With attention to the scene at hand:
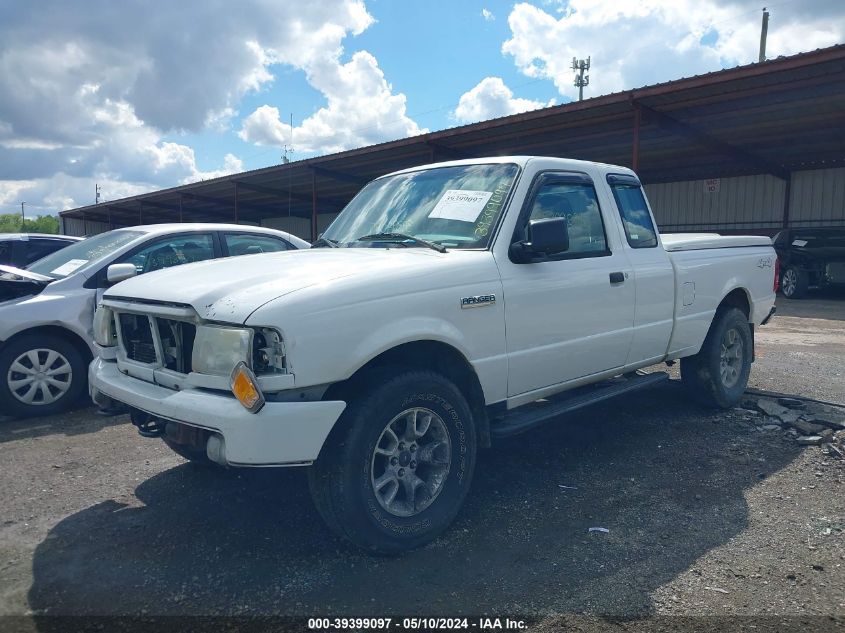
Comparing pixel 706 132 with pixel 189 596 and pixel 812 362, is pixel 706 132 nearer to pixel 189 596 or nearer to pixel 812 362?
pixel 812 362

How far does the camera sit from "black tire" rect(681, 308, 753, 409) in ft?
18.0

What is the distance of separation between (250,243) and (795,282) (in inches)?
594

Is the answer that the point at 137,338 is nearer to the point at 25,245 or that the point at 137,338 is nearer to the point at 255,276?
the point at 255,276

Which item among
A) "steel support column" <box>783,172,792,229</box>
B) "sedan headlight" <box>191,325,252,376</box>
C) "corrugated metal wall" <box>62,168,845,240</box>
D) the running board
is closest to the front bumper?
"sedan headlight" <box>191,325,252,376</box>

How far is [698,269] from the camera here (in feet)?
16.9

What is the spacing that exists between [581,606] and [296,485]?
6.48 ft

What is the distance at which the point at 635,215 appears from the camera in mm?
4844

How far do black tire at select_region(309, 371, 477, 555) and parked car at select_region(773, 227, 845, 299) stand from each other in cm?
1604

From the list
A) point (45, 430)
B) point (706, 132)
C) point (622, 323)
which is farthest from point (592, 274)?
point (706, 132)

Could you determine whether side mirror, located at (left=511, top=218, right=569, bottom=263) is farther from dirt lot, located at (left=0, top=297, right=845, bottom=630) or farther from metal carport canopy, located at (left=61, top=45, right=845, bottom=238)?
metal carport canopy, located at (left=61, top=45, right=845, bottom=238)

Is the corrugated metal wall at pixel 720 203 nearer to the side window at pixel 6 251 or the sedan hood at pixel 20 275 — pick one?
the side window at pixel 6 251

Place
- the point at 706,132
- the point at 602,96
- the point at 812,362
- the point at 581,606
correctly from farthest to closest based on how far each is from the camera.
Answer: the point at 706,132, the point at 602,96, the point at 812,362, the point at 581,606

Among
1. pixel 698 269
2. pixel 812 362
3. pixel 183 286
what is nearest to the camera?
pixel 183 286

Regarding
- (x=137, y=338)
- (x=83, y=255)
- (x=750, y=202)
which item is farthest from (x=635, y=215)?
(x=750, y=202)
